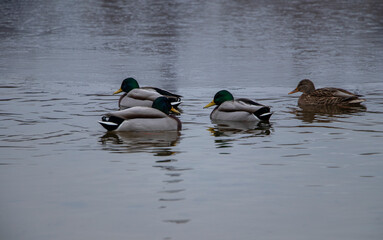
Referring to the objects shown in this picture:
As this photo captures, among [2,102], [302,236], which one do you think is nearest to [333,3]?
[2,102]

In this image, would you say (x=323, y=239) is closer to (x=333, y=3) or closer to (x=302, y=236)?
(x=302, y=236)

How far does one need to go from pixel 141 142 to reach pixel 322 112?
413 cm

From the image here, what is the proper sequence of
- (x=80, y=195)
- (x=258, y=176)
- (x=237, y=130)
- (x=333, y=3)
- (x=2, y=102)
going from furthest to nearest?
(x=333, y=3) < (x=2, y=102) < (x=237, y=130) < (x=258, y=176) < (x=80, y=195)

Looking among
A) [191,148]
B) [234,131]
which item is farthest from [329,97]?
[191,148]

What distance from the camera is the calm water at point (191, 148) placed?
604 centimetres

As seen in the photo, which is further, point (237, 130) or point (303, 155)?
point (237, 130)

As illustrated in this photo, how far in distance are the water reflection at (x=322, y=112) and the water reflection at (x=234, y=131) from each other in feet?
3.34

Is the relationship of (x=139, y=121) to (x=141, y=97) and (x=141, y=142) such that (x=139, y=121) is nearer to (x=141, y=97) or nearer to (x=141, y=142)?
(x=141, y=142)

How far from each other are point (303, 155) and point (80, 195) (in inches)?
120

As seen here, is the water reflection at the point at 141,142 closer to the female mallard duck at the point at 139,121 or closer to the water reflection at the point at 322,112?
the female mallard duck at the point at 139,121

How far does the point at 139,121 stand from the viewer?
1013cm

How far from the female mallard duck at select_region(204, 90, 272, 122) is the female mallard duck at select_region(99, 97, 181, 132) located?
1085 millimetres

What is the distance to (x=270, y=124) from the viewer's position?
10938mm

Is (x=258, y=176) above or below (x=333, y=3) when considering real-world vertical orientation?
below
